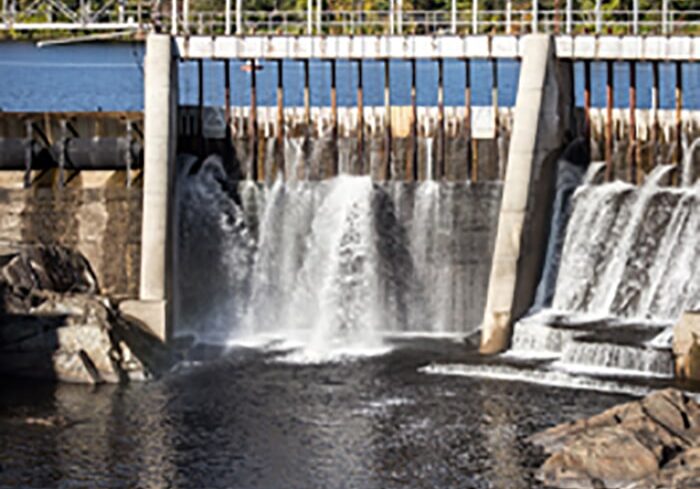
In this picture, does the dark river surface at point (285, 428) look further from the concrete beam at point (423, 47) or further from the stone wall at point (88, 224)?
the concrete beam at point (423, 47)

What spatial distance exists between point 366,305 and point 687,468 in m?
23.1

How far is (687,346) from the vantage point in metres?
50.5

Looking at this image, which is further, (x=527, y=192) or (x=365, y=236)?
(x=365, y=236)

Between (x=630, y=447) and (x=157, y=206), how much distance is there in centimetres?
2349

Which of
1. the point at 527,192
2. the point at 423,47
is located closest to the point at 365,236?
the point at 527,192

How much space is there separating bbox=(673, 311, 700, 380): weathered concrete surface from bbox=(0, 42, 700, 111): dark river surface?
161 feet

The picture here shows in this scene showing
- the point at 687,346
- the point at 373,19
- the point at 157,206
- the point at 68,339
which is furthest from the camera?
the point at 373,19

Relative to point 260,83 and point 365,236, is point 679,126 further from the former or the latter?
point 260,83

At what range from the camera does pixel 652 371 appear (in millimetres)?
50875

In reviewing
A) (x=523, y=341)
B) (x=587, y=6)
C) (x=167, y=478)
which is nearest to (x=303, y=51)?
(x=523, y=341)

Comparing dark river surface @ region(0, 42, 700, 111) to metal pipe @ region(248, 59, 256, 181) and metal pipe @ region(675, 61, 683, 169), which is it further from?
metal pipe @ region(675, 61, 683, 169)

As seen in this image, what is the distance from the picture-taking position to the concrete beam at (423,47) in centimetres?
6062

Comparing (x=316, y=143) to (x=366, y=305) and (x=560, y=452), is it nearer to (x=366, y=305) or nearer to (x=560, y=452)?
(x=366, y=305)

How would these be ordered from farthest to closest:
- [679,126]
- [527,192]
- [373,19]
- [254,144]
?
[373,19] → [254,144] → [679,126] → [527,192]
